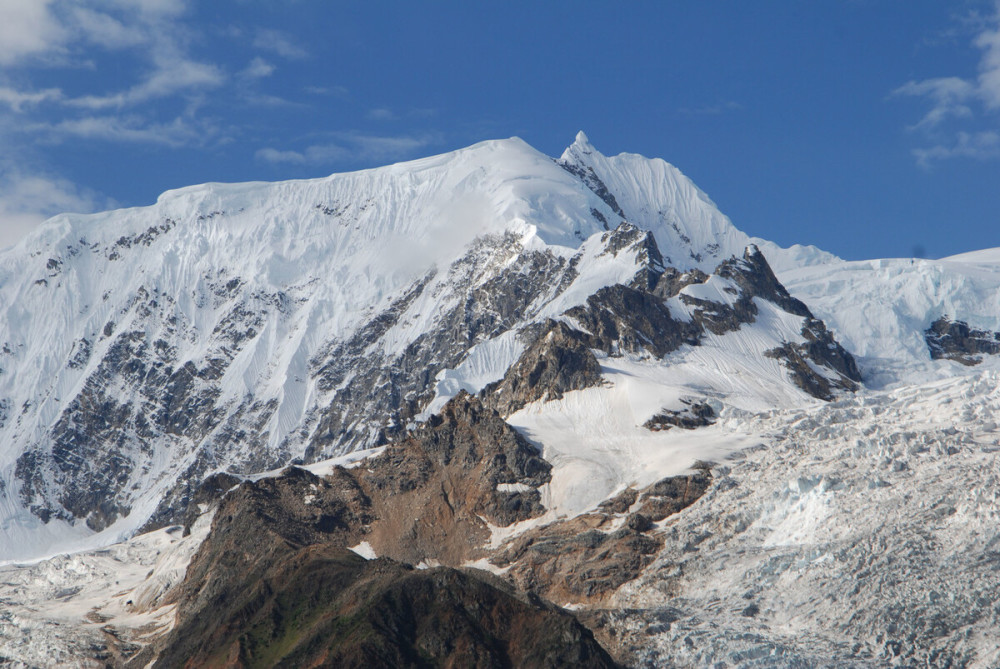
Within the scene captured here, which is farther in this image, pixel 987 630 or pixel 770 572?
pixel 770 572

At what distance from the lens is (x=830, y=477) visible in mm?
199125

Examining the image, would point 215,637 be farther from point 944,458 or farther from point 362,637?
point 944,458

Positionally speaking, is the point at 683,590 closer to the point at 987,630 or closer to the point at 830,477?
the point at 830,477

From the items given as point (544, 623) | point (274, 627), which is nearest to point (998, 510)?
point (544, 623)

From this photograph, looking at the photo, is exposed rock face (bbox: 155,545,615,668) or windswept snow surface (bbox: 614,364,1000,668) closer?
exposed rock face (bbox: 155,545,615,668)

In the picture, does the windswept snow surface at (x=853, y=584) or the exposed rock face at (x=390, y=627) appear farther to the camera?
the windswept snow surface at (x=853, y=584)

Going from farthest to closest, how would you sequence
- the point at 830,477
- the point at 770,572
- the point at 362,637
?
the point at 830,477 < the point at 770,572 < the point at 362,637

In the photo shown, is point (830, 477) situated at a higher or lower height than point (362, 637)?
higher

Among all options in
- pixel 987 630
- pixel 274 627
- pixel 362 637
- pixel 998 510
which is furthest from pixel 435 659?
pixel 998 510

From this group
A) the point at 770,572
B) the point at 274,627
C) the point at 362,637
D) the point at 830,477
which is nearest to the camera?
the point at 362,637

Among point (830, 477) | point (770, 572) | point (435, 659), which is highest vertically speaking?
point (830, 477)

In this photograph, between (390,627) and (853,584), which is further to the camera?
(853,584)

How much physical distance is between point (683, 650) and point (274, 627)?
4213 centimetres

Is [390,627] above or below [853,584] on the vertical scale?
below
